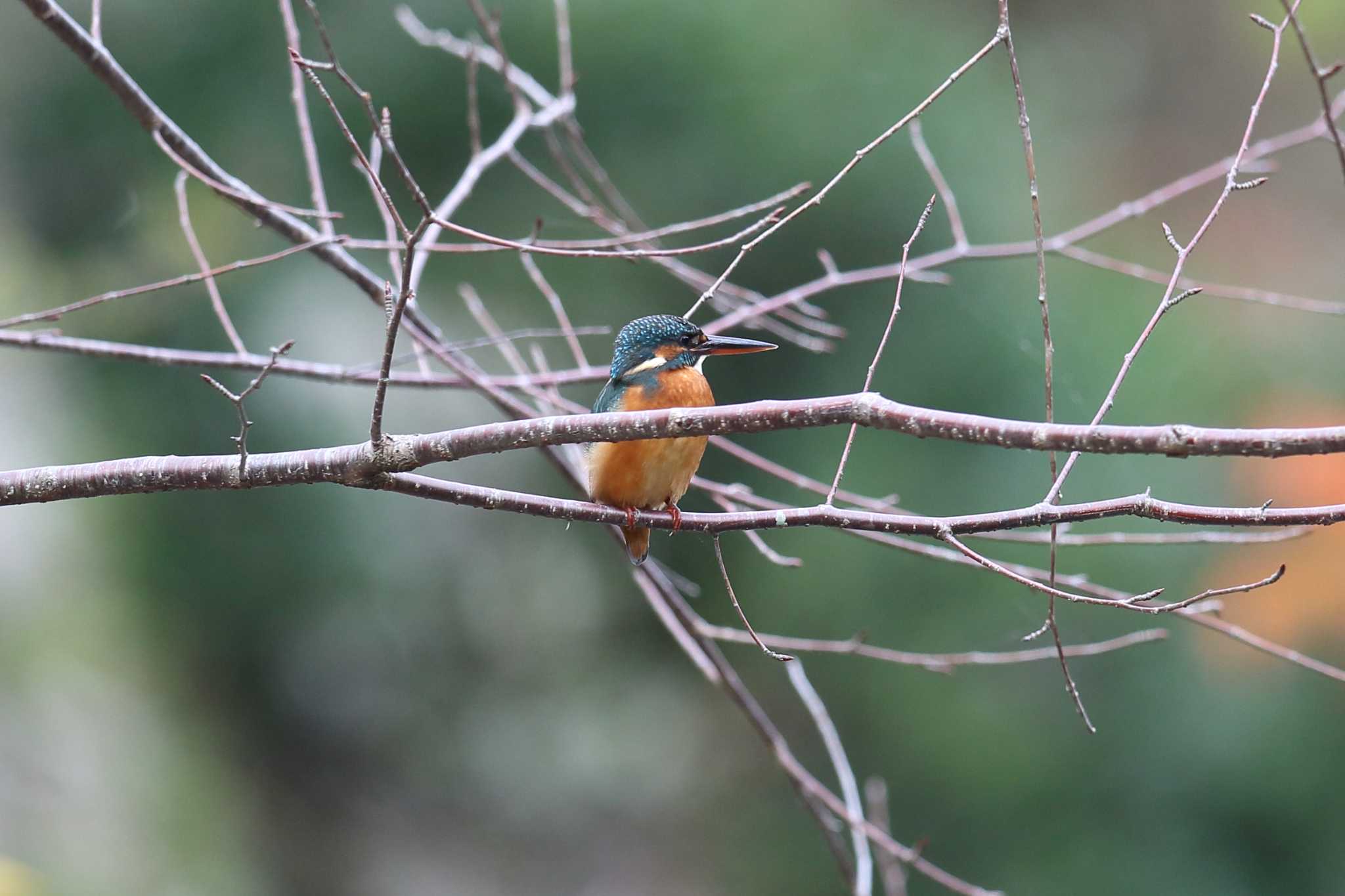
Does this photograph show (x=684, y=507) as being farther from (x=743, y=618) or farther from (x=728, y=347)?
(x=743, y=618)

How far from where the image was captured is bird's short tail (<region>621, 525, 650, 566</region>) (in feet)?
7.11

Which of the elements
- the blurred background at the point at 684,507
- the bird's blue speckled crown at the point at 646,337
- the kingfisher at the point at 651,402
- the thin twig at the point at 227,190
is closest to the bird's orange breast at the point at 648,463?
the kingfisher at the point at 651,402

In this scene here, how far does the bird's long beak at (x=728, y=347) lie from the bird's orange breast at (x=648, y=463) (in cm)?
9

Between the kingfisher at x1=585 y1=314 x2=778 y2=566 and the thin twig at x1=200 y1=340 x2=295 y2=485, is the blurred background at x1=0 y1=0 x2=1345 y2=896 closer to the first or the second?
the kingfisher at x1=585 y1=314 x2=778 y2=566

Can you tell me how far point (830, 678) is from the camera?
11.8 ft

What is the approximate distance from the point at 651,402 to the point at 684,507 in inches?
53.4

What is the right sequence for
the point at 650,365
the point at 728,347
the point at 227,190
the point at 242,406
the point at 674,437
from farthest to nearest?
the point at 650,365
the point at 728,347
the point at 227,190
the point at 242,406
the point at 674,437

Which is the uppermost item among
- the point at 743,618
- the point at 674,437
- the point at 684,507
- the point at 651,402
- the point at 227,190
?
the point at 227,190

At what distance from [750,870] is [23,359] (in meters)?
3.34

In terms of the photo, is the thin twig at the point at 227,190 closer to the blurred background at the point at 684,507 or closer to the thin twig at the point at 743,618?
the thin twig at the point at 743,618

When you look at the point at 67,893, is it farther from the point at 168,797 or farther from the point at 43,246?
the point at 43,246

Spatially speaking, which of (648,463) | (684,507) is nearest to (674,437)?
(648,463)

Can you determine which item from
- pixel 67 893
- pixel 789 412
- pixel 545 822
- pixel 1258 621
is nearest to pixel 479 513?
pixel 545 822

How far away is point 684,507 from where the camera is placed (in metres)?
3.56
